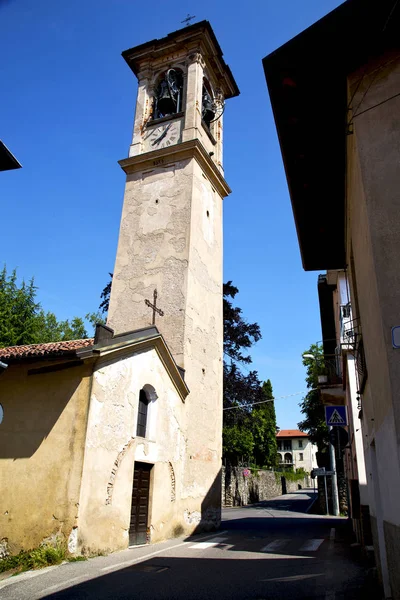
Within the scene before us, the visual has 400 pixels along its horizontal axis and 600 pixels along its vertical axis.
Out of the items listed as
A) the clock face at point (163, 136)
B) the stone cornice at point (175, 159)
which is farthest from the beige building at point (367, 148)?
the clock face at point (163, 136)

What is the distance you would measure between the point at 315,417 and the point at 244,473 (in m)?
6.68

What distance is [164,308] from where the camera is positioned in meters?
14.3

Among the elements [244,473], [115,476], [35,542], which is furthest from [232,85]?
[244,473]

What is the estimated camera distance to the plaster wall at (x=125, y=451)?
341 inches

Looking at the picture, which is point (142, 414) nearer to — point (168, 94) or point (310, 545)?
point (310, 545)

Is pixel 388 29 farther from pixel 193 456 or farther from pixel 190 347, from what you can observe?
pixel 193 456

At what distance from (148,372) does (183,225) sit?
6.07 metres

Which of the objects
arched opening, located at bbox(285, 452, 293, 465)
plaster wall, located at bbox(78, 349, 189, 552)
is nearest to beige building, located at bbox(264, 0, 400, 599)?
plaster wall, located at bbox(78, 349, 189, 552)

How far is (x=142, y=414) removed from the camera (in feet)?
35.9

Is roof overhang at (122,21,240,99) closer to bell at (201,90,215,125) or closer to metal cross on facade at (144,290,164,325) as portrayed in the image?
bell at (201,90,215,125)

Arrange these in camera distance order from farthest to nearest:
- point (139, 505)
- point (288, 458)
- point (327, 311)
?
point (288, 458) < point (327, 311) < point (139, 505)

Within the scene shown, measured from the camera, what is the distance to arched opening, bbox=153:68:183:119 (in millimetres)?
18125

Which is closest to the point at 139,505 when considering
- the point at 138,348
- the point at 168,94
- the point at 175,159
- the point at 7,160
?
the point at 138,348

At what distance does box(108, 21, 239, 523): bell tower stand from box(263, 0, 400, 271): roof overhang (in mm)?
8167
